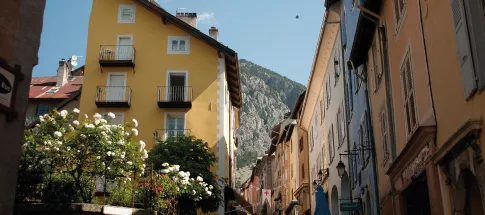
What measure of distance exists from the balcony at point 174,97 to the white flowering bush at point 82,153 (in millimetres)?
12368

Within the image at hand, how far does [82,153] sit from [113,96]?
50.3ft

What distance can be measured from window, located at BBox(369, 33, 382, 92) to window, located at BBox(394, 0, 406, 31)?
7.67ft

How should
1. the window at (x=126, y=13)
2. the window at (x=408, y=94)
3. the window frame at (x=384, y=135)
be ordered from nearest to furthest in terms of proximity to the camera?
the window at (x=408, y=94), the window frame at (x=384, y=135), the window at (x=126, y=13)

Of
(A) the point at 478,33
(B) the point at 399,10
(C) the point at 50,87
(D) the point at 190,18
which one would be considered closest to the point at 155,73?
(D) the point at 190,18

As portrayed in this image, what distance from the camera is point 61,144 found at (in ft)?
48.9

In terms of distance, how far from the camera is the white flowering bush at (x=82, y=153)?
13773 millimetres

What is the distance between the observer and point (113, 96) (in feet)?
98.2

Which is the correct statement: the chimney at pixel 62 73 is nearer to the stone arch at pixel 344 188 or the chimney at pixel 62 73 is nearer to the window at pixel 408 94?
the stone arch at pixel 344 188

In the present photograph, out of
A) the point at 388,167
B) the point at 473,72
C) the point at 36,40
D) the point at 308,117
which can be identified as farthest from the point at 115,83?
the point at 473,72

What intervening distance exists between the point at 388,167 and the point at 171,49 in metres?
18.8

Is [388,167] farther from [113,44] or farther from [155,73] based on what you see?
[113,44]

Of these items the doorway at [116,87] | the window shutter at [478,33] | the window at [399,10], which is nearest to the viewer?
the window shutter at [478,33]

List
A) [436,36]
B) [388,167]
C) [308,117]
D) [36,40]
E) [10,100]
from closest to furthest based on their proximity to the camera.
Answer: [10,100], [36,40], [436,36], [388,167], [308,117]

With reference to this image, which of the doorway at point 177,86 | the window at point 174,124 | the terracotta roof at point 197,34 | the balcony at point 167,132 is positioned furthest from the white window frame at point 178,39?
the balcony at point 167,132
